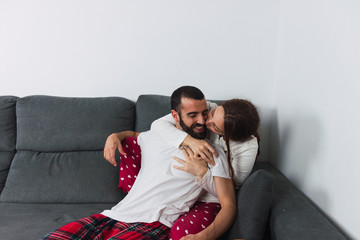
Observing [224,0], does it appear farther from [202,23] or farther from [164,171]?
[164,171]

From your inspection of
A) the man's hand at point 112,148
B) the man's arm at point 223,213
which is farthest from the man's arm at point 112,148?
the man's arm at point 223,213

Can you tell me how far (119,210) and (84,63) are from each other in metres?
1.14

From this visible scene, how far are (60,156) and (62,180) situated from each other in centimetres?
Answer: 17

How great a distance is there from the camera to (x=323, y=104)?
4.30 feet

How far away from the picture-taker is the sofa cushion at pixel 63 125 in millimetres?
1839

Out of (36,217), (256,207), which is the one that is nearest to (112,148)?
(36,217)

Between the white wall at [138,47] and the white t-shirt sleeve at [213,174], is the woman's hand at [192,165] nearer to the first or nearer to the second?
the white t-shirt sleeve at [213,174]

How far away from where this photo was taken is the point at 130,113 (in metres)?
1.91

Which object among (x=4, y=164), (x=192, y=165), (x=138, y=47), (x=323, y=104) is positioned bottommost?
(x=4, y=164)

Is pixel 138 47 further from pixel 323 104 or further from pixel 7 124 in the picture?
pixel 323 104

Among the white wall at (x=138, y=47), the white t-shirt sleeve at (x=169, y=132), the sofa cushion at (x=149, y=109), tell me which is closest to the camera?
the white t-shirt sleeve at (x=169, y=132)

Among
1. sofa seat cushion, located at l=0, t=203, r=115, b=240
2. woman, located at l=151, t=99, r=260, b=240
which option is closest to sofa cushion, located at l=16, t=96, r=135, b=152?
sofa seat cushion, located at l=0, t=203, r=115, b=240

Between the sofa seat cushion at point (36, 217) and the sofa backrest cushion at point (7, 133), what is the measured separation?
28 centimetres

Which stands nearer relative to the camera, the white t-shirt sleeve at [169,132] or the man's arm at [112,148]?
the white t-shirt sleeve at [169,132]
